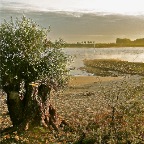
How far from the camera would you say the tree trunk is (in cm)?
3578

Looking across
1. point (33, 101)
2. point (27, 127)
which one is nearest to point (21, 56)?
point (33, 101)

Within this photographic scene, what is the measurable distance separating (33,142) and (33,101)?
13.7 feet

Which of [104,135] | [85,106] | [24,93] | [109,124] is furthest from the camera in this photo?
[85,106]

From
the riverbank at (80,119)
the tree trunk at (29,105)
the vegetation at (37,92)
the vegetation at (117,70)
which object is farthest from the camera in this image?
the vegetation at (117,70)

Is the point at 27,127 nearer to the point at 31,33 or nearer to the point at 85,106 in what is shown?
the point at 31,33

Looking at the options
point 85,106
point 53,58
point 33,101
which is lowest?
point 85,106

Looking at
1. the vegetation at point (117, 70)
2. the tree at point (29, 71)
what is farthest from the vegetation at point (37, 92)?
the vegetation at point (117, 70)

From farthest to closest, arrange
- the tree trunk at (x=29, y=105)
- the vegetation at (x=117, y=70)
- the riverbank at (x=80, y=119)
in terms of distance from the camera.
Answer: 1. the vegetation at (x=117, y=70)
2. the tree trunk at (x=29, y=105)
3. the riverbank at (x=80, y=119)

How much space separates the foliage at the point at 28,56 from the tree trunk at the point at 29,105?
1083 mm

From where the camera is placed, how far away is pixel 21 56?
35.4 meters

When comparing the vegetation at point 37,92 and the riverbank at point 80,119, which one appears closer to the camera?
the riverbank at point 80,119

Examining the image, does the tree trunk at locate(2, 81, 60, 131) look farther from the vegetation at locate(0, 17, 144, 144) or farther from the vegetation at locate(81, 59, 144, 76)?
the vegetation at locate(81, 59, 144, 76)

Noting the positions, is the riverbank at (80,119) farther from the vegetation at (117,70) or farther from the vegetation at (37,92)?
the vegetation at (117,70)

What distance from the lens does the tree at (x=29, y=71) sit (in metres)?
35.3
